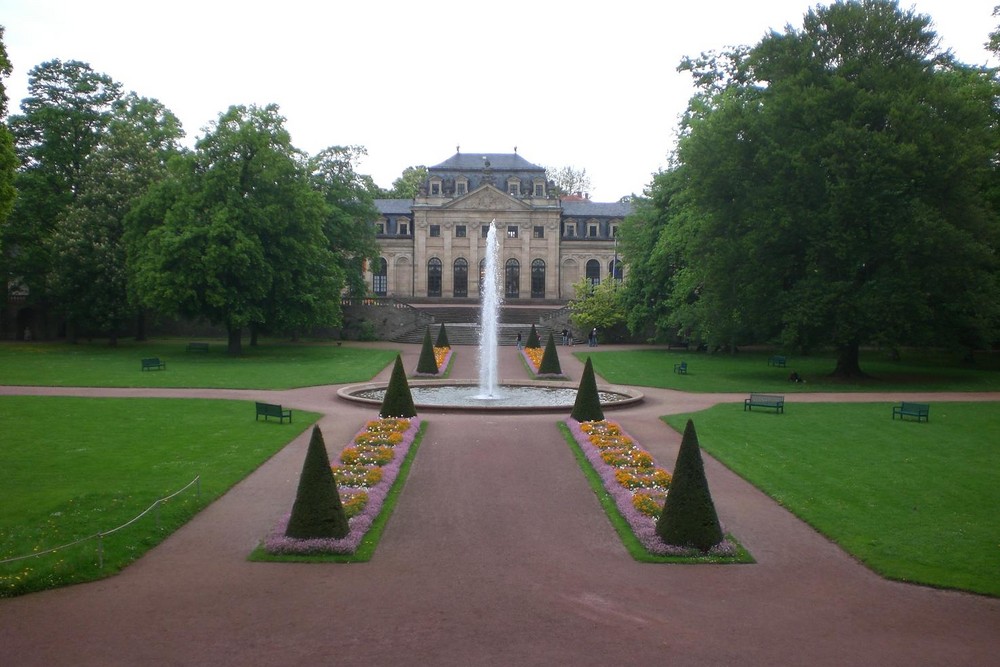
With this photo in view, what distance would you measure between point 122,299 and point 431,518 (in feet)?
146

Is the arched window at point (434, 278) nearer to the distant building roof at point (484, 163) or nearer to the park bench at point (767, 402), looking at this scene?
the distant building roof at point (484, 163)

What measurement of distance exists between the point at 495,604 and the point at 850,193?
29140 mm

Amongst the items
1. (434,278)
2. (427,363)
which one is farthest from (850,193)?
(434,278)

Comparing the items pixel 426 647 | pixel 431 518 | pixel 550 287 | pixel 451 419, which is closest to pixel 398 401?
pixel 451 419

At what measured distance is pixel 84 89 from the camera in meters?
56.0

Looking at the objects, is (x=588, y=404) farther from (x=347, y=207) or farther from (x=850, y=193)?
(x=347, y=207)

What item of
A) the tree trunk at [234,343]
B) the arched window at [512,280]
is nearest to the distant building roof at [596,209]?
the arched window at [512,280]

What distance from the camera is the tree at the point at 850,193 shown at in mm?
33625

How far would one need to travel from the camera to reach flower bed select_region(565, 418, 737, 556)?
1330 cm

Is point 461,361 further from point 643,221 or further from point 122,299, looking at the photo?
point 122,299

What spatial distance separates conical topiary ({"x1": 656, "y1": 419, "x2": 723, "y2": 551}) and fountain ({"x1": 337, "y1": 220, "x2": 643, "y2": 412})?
44.2 feet

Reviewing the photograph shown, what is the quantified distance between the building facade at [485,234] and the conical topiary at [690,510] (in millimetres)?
67944

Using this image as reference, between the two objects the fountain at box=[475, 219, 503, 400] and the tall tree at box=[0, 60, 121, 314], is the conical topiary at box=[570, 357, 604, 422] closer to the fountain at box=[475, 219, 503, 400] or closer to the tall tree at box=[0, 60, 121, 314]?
the fountain at box=[475, 219, 503, 400]

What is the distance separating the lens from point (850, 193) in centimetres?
3366
